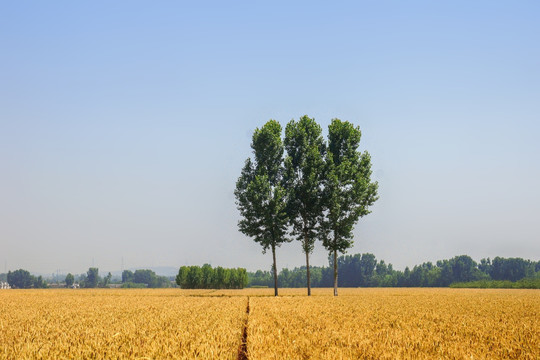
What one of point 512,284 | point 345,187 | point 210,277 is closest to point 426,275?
point 512,284

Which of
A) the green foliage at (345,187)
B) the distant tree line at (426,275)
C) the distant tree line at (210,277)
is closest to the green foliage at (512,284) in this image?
the distant tree line at (426,275)

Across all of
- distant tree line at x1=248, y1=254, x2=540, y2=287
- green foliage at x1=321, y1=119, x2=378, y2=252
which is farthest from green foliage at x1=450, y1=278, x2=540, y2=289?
green foliage at x1=321, y1=119, x2=378, y2=252

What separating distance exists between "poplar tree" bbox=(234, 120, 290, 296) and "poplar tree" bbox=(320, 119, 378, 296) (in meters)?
4.35

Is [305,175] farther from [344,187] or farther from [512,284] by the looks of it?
[512,284]

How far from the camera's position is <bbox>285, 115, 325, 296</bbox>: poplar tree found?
4144 centimetres

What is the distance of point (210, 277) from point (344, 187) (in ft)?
252

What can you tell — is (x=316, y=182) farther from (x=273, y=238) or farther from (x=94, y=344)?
(x=94, y=344)

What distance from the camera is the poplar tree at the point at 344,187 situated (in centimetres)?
4041

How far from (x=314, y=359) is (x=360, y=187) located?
3425 cm

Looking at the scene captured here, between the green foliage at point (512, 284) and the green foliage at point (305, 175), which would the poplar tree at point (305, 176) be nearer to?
the green foliage at point (305, 175)

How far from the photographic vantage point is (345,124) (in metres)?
43.1

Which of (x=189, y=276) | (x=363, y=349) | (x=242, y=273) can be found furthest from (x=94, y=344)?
(x=242, y=273)

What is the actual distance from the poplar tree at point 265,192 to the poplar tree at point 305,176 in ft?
3.44

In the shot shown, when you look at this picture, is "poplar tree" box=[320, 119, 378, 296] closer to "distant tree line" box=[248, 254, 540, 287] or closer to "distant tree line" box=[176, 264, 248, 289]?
"distant tree line" box=[176, 264, 248, 289]
